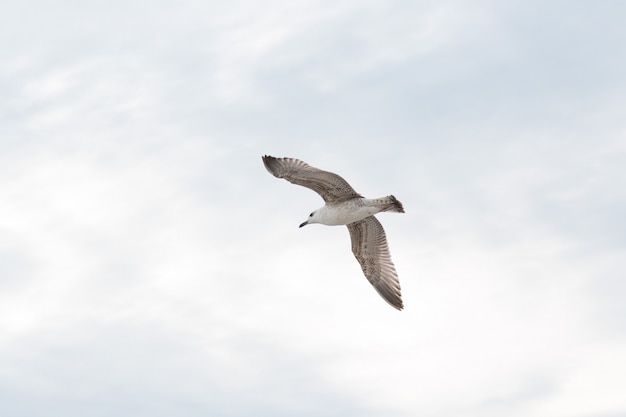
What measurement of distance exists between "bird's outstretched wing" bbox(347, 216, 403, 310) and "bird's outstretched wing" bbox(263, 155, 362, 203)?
3.88 m

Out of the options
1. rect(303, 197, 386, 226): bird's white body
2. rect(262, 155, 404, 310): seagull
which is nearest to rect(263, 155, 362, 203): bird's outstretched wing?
rect(262, 155, 404, 310): seagull

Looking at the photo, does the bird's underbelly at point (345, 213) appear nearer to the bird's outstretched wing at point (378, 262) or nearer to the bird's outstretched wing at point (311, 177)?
the bird's outstretched wing at point (311, 177)

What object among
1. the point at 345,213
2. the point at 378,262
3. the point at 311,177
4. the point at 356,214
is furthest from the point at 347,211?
the point at 378,262

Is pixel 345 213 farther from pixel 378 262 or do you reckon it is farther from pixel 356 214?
pixel 378 262

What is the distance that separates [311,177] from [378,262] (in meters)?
7.07

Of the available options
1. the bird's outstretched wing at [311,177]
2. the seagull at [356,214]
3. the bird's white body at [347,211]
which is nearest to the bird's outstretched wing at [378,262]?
the seagull at [356,214]

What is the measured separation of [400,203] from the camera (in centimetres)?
3584

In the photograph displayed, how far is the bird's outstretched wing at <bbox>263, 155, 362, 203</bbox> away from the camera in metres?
35.3

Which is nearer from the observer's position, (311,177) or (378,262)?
(311,177)

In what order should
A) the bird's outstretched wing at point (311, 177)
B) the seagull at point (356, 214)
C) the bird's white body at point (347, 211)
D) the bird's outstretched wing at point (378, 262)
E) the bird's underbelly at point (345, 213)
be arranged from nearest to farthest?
the bird's outstretched wing at point (311, 177) < the seagull at point (356, 214) < the bird's white body at point (347, 211) < the bird's underbelly at point (345, 213) < the bird's outstretched wing at point (378, 262)

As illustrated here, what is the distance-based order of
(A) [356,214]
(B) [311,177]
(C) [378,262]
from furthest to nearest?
(C) [378,262] < (A) [356,214] < (B) [311,177]

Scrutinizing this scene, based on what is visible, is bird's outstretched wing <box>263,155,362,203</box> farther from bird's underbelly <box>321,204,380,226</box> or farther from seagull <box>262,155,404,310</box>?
bird's underbelly <box>321,204,380,226</box>

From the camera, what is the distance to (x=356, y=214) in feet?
122

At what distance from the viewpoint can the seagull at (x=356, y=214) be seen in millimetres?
35625
